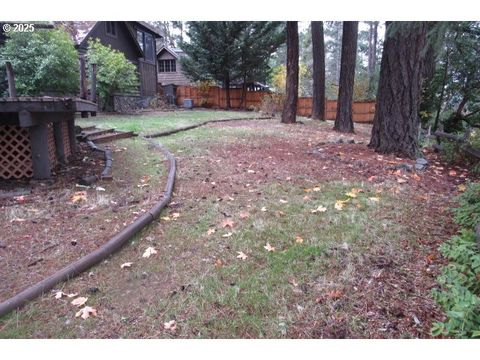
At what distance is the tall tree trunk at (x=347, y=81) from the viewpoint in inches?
438

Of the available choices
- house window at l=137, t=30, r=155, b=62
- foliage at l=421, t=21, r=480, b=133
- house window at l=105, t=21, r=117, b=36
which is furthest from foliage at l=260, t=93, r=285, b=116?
house window at l=137, t=30, r=155, b=62

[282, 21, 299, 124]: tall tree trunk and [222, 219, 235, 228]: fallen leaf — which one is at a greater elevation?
[282, 21, 299, 124]: tall tree trunk

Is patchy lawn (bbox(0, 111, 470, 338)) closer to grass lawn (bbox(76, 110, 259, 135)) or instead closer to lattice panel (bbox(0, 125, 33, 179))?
lattice panel (bbox(0, 125, 33, 179))

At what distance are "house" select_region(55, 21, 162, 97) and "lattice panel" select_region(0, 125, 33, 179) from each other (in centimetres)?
1082

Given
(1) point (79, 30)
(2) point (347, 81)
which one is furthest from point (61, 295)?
(1) point (79, 30)

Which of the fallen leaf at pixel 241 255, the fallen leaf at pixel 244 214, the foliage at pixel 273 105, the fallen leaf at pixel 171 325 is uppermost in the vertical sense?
the foliage at pixel 273 105

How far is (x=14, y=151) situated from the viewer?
16.8 ft

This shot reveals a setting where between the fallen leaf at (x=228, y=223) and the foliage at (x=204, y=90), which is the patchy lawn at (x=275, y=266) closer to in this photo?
the fallen leaf at (x=228, y=223)

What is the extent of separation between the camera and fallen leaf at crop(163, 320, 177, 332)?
84.5 inches

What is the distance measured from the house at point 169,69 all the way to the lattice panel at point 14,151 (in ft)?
82.6

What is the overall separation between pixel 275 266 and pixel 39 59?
11.9m

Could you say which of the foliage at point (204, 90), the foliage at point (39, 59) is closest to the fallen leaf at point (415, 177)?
the foliage at point (39, 59)

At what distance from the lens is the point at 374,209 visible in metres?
3.85

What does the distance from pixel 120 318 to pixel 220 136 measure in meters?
7.18
